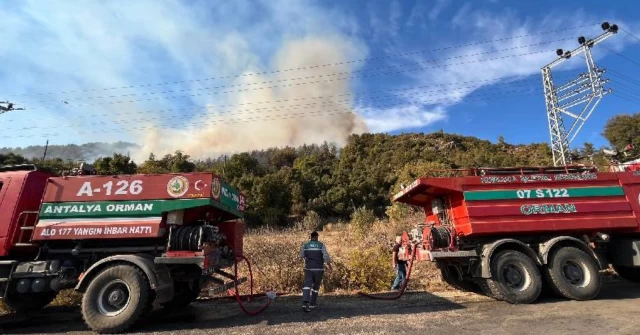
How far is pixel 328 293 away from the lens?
9797mm

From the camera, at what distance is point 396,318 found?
22.0 feet

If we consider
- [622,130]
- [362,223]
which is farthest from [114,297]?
[622,130]

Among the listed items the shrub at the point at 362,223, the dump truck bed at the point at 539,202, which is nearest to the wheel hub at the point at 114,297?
the dump truck bed at the point at 539,202

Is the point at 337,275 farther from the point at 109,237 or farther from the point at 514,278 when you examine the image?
the point at 109,237

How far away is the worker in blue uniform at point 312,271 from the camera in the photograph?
750cm

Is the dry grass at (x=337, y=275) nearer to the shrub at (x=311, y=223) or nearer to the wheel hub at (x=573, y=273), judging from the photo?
the wheel hub at (x=573, y=273)

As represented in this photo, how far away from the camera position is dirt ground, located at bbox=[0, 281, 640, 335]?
595 cm

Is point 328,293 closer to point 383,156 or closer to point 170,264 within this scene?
point 170,264

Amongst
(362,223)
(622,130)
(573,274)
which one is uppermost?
(622,130)

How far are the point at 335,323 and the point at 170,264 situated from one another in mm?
3009

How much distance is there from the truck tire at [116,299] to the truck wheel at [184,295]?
1484 mm

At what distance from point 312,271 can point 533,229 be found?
4.59m

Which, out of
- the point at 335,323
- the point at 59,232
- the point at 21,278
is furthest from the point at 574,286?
the point at 21,278

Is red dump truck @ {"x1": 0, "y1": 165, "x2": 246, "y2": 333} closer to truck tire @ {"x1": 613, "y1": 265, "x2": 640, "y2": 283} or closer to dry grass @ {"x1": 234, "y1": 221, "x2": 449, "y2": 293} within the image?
dry grass @ {"x1": 234, "y1": 221, "x2": 449, "y2": 293}
